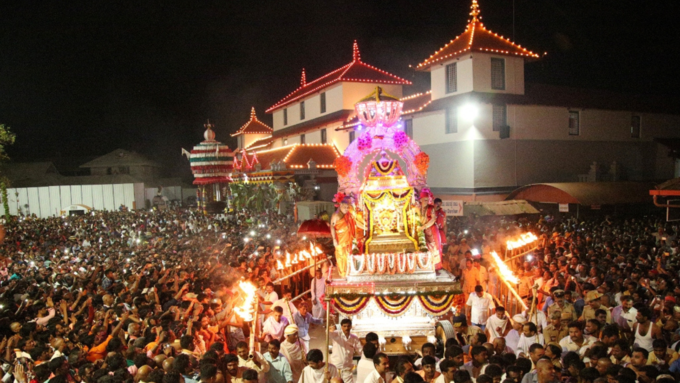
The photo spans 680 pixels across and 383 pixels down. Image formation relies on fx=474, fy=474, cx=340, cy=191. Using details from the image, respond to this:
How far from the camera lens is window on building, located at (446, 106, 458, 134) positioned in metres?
23.1

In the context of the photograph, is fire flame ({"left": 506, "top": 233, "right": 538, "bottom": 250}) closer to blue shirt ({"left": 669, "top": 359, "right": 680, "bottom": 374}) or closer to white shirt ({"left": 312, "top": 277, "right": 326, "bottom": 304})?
white shirt ({"left": 312, "top": 277, "right": 326, "bottom": 304})

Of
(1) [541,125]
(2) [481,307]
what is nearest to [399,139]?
(2) [481,307]

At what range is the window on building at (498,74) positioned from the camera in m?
22.9

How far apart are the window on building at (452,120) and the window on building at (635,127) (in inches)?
425

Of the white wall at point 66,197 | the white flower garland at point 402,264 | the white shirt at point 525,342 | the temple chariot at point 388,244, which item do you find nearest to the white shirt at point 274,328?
the temple chariot at point 388,244

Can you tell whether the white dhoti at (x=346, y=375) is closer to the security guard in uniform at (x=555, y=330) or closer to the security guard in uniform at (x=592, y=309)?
the security guard in uniform at (x=555, y=330)

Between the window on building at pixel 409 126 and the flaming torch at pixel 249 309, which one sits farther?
the window on building at pixel 409 126

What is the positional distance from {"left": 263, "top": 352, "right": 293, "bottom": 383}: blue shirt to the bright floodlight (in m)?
18.6

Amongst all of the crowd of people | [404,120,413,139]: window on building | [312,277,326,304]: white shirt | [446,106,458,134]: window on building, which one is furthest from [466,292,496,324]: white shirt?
[404,120,413,139]: window on building

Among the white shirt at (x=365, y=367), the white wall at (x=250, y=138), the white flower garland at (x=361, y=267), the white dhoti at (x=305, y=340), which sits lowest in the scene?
the white dhoti at (x=305, y=340)

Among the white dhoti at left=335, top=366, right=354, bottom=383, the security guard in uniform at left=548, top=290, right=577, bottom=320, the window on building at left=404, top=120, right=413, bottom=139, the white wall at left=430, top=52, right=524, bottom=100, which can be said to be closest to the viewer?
the white dhoti at left=335, top=366, right=354, bottom=383

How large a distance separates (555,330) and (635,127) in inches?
951

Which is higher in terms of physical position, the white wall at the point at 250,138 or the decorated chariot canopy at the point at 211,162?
the white wall at the point at 250,138

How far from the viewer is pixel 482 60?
73.9 feet
